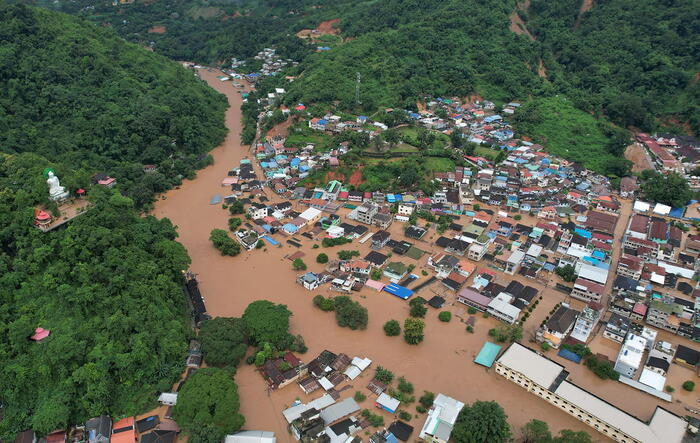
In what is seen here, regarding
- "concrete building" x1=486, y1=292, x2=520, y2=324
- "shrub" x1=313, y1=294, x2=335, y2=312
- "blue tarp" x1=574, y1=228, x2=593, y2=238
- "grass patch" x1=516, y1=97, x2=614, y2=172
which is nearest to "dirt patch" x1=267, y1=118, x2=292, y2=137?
"grass patch" x1=516, y1=97, x2=614, y2=172

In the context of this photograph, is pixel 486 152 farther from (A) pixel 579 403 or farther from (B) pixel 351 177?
(A) pixel 579 403

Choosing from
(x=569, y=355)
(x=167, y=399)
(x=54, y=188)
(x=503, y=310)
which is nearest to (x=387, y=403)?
(x=503, y=310)

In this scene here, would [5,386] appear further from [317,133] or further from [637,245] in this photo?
[637,245]

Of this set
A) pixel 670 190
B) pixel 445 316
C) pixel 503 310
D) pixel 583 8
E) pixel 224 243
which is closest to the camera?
pixel 503 310

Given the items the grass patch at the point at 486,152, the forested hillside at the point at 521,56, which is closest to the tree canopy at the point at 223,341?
the grass patch at the point at 486,152

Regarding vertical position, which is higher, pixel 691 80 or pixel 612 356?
pixel 691 80

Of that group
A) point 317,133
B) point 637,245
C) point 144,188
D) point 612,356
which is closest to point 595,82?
point 637,245
